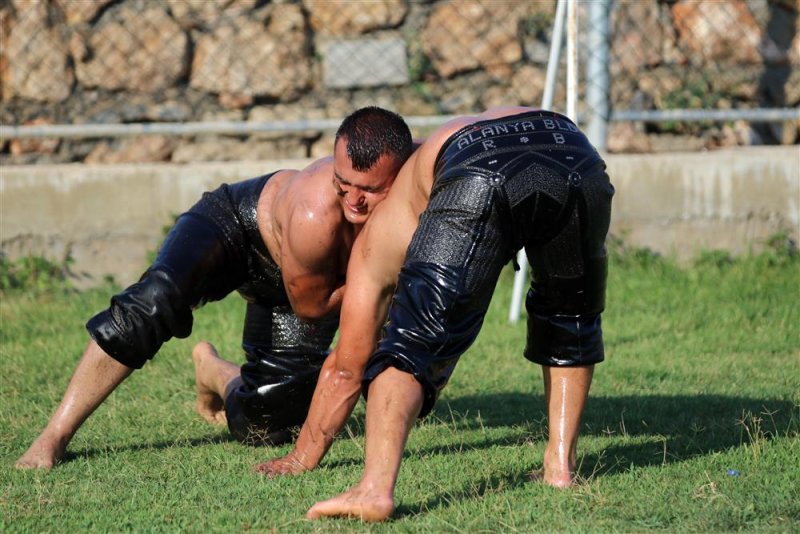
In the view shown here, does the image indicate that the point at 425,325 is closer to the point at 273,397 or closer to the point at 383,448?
the point at 383,448

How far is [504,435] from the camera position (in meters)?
4.88

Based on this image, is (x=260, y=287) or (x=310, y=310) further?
(x=260, y=287)

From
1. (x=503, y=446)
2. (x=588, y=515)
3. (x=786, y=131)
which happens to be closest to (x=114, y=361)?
(x=503, y=446)

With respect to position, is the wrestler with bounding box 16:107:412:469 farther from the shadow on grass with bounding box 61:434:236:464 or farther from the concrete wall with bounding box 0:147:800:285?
the concrete wall with bounding box 0:147:800:285

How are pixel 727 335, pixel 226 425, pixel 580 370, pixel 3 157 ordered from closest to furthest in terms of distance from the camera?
1. pixel 580 370
2. pixel 226 425
3. pixel 727 335
4. pixel 3 157

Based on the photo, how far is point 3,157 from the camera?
857 centimetres

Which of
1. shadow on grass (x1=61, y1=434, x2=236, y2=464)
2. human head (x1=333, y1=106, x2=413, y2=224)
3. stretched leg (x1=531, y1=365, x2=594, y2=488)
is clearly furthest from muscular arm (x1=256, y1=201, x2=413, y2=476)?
shadow on grass (x1=61, y1=434, x2=236, y2=464)

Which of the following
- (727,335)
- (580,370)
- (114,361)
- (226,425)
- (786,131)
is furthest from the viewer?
(786,131)

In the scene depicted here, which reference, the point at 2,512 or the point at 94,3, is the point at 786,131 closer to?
the point at 94,3

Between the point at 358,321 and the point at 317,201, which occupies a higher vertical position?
the point at 317,201

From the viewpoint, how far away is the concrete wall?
7621 mm

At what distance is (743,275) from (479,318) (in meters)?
4.38

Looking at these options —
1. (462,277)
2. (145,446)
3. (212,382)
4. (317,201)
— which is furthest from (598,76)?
(462,277)

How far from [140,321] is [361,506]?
1.46m
